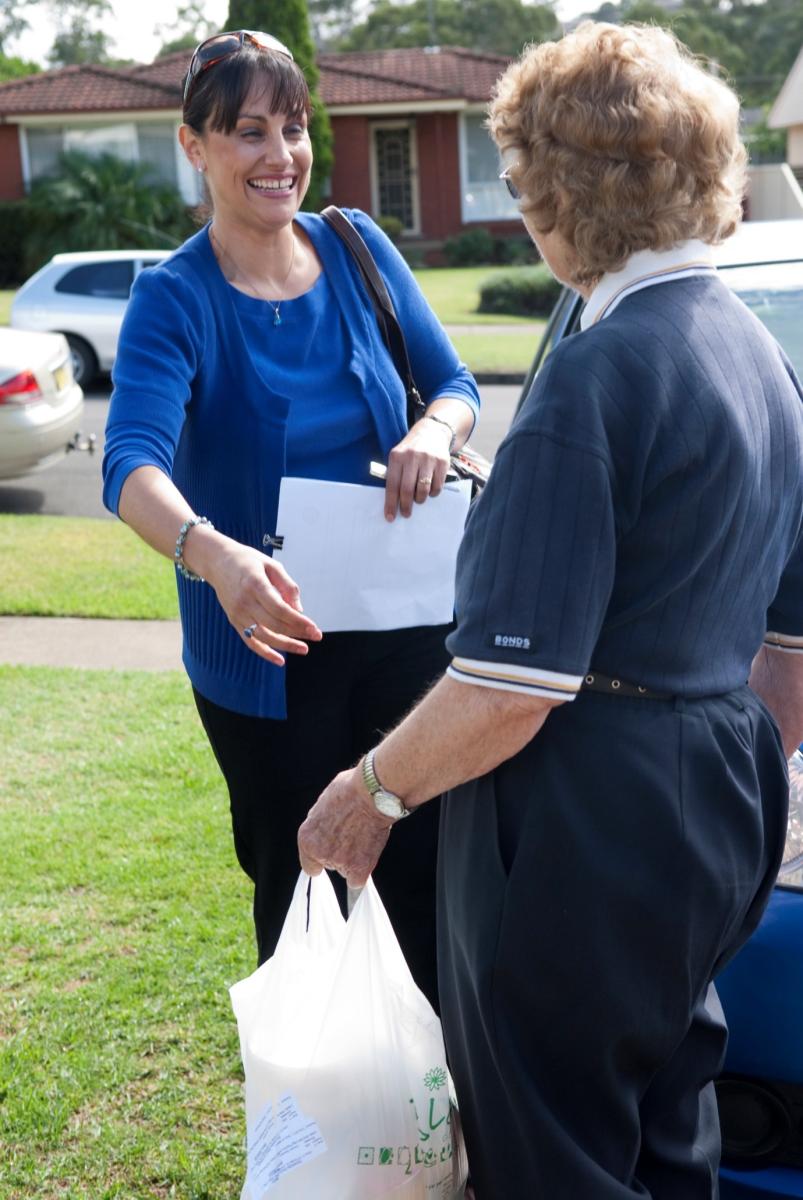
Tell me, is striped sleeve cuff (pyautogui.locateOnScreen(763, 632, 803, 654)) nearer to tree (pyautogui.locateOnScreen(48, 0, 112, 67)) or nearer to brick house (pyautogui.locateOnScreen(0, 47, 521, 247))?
brick house (pyautogui.locateOnScreen(0, 47, 521, 247))

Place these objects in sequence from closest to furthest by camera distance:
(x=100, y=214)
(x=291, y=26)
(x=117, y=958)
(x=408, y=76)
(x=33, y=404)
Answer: (x=117, y=958) < (x=33, y=404) < (x=100, y=214) < (x=291, y=26) < (x=408, y=76)

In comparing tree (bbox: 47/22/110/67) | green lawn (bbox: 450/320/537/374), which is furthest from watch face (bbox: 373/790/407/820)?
tree (bbox: 47/22/110/67)

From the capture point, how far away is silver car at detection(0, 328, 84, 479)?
9773 mm

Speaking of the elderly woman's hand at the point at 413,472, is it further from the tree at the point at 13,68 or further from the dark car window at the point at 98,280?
the tree at the point at 13,68

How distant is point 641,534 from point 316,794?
1180 millimetres

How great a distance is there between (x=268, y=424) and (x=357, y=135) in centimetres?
3574

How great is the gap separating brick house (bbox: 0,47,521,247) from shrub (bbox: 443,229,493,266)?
5.53 feet

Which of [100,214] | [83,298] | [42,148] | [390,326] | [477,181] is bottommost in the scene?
[477,181]

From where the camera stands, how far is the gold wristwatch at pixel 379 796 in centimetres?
191

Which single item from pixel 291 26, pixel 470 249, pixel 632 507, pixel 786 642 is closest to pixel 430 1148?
pixel 786 642

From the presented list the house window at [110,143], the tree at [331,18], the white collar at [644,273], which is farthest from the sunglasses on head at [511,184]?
the tree at [331,18]

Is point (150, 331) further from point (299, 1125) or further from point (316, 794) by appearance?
point (299, 1125)

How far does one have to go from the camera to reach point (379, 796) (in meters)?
1.92

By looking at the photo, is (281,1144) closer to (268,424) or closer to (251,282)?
(268,424)
